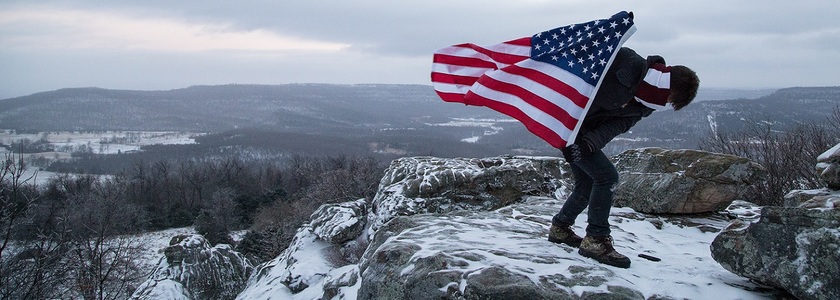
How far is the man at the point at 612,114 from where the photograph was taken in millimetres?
4977

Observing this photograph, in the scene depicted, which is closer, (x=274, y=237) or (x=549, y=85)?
(x=549, y=85)

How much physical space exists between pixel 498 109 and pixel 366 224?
531 inches

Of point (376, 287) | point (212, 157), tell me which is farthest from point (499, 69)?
point (212, 157)

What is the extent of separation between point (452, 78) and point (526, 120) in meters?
1.62

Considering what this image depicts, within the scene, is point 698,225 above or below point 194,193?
above

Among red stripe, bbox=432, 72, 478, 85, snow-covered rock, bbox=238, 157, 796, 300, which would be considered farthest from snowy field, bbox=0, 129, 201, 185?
red stripe, bbox=432, 72, 478, 85

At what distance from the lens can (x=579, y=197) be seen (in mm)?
6047

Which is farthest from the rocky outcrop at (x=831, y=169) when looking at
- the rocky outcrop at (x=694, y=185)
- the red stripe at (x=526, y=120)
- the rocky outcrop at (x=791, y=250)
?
the red stripe at (x=526, y=120)

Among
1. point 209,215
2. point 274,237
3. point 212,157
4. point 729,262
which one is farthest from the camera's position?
point 212,157

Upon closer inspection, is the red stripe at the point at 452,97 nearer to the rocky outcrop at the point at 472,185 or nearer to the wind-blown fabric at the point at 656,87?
the wind-blown fabric at the point at 656,87

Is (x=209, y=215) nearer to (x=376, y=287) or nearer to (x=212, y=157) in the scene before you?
(x=376, y=287)

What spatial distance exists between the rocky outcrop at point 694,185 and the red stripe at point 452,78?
14.2 feet

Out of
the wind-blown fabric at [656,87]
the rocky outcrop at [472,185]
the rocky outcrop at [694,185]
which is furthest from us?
the rocky outcrop at [472,185]

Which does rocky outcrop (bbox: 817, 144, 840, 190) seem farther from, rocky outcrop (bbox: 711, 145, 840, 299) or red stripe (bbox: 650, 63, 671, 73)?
red stripe (bbox: 650, 63, 671, 73)
